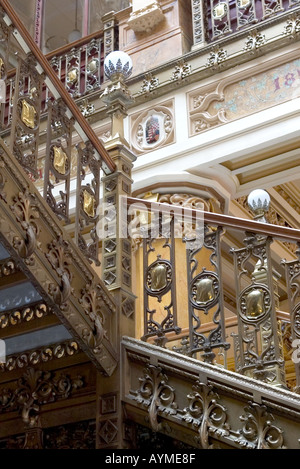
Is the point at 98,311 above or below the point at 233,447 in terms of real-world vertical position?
above

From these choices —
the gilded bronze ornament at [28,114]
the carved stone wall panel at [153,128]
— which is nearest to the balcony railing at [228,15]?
the carved stone wall panel at [153,128]

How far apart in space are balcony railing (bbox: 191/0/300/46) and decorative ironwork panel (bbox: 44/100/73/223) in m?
4.29

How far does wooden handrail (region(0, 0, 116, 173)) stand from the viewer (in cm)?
364

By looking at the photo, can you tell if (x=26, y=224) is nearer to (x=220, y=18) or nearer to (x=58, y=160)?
(x=58, y=160)

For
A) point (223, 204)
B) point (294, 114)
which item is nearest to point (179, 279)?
point (223, 204)

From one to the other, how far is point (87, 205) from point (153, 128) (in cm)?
423

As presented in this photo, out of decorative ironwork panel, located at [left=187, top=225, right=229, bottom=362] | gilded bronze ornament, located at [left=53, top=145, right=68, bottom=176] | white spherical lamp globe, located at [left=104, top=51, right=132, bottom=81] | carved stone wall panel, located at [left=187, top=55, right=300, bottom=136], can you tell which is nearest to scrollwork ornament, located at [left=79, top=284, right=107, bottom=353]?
decorative ironwork panel, located at [left=187, top=225, right=229, bottom=362]

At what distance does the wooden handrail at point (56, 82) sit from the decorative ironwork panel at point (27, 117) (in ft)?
0.17

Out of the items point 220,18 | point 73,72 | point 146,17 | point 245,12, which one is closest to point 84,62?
point 73,72

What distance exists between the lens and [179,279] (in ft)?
23.5
